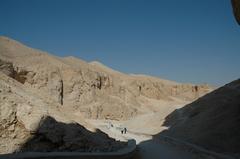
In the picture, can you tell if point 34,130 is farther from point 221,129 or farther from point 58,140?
point 221,129

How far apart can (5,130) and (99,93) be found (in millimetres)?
49385

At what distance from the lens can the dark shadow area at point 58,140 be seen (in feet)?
33.2

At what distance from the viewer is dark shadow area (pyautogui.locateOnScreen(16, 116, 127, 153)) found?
10133 millimetres

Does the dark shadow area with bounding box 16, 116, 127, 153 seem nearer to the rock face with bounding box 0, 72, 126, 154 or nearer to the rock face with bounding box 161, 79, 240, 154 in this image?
the rock face with bounding box 0, 72, 126, 154

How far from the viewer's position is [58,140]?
1037cm

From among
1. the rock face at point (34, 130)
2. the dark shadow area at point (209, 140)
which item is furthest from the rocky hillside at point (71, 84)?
the rock face at point (34, 130)

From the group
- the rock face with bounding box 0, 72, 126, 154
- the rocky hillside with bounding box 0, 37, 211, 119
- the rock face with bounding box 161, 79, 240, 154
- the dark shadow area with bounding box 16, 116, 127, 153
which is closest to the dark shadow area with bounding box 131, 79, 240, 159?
the rock face with bounding box 161, 79, 240, 154

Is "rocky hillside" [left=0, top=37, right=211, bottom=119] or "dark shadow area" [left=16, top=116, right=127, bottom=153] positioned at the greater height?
"rocky hillside" [left=0, top=37, right=211, bottom=119]

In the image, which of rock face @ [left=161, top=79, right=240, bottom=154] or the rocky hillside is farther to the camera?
the rocky hillside

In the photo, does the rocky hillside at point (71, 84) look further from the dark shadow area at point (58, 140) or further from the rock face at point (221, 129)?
the dark shadow area at point (58, 140)

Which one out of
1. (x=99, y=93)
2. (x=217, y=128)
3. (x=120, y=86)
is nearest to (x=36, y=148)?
(x=217, y=128)

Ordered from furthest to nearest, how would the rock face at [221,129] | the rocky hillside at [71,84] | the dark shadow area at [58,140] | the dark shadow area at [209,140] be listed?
1. the rocky hillside at [71,84]
2. the rock face at [221,129]
3. the dark shadow area at [209,140]
4. the dark shadow area at [58,140]

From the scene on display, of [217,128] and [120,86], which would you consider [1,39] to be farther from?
[217,128]

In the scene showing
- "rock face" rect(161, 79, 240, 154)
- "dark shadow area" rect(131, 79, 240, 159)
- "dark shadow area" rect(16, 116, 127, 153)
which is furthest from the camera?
"rock face" rect(161, 79, 240, 154)
